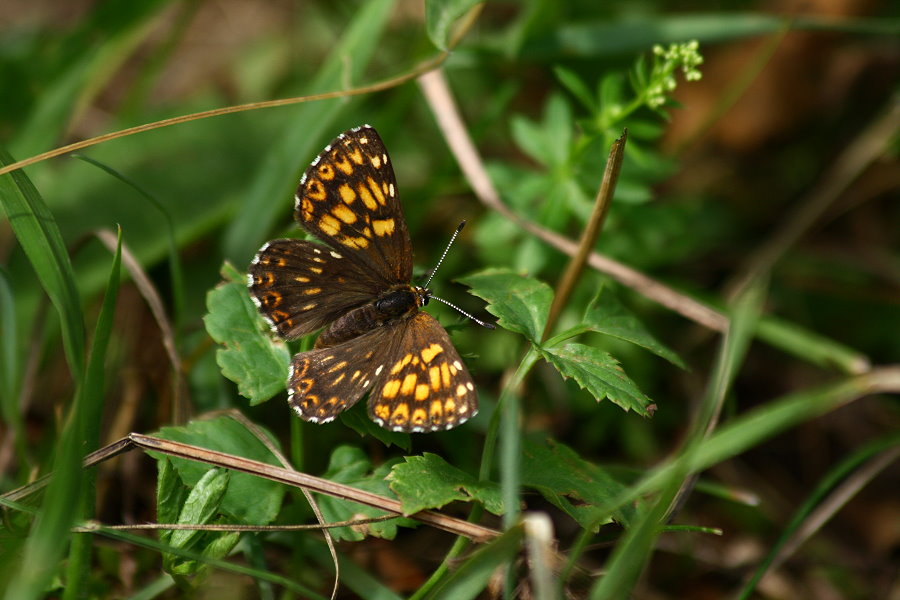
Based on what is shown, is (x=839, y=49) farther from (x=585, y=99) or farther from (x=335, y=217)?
(x=335, y=217)

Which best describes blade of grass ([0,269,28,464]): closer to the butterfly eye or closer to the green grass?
the green grass

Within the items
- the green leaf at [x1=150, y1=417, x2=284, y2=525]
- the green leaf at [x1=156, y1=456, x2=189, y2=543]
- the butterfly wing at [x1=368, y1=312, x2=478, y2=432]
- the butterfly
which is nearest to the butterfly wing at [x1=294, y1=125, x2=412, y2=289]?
the butterfly

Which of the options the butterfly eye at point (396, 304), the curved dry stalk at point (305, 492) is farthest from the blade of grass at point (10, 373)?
the butterfly eye at point (396, 304)

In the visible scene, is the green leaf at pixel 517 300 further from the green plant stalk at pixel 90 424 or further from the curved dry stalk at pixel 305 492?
the green plant stalk at pixel 90 424

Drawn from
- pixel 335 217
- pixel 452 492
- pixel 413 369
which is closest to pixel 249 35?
pixel 335 217

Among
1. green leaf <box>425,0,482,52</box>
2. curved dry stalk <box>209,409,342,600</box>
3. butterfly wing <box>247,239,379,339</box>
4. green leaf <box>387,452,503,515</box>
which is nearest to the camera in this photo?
green leaf <box>387,452,503,515</box>
